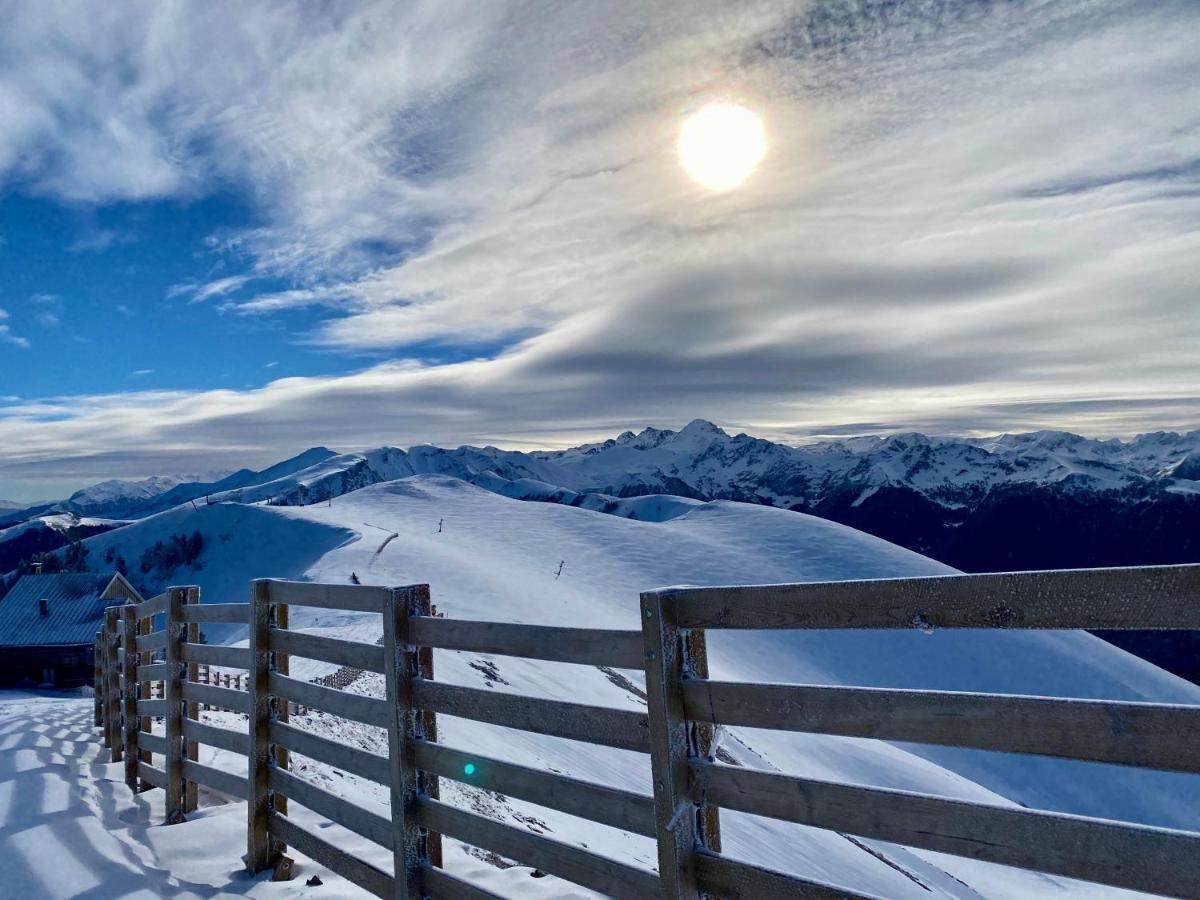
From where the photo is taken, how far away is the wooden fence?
290 centimetres

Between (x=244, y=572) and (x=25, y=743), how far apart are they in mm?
81890

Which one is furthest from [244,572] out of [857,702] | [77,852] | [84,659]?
[857,702]

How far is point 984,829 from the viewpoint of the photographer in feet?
10.4

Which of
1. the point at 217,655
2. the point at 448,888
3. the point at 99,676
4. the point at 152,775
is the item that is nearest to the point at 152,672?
the point at 152,775

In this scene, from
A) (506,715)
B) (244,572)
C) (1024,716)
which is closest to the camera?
(1024,716)

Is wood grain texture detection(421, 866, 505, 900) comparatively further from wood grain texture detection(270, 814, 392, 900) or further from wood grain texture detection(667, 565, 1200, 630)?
wood grain texture detection(667, 565, 1200, 630)

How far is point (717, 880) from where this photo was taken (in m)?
3.94

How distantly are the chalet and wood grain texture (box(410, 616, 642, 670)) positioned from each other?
52.9 metres

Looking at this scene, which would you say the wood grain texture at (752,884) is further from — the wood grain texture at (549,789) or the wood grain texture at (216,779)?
the wood grain texture at (216,779)

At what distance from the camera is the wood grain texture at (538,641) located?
14.1ft

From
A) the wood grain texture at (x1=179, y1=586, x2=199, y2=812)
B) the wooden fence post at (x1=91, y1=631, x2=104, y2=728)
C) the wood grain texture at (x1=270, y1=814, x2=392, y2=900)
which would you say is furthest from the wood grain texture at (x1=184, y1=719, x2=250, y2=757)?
the wooden fence post at (x1=91, y1=631, x2=104, y2=728)

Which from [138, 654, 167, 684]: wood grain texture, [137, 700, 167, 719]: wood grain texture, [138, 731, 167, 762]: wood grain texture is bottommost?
[138, 731, 167, 762]: wood grain texture

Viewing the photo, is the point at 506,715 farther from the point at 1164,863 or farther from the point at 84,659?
the point at 84,659

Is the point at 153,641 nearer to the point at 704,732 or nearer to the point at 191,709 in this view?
the point at 191,709
